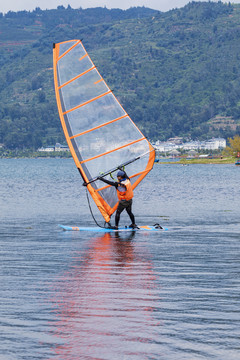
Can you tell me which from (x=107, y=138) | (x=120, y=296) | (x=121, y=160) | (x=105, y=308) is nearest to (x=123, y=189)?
(x=121, y=160)

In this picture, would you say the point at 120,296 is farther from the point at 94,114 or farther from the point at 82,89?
the point at 82,89

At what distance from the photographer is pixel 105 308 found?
14711mm

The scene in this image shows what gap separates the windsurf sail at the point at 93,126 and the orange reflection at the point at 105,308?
298 inches

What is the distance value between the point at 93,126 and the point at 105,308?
15.6m

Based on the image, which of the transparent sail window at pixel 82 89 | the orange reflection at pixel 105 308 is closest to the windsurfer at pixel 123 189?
the transparent sail window at pixel 82 89

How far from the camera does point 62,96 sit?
29.5 metres

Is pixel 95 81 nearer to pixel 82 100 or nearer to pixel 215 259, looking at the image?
pixel 82 100

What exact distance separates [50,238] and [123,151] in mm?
4569

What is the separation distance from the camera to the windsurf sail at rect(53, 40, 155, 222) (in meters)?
29.5

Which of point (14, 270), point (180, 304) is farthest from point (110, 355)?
point (14, 270)

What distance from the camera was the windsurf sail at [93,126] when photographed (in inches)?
1161

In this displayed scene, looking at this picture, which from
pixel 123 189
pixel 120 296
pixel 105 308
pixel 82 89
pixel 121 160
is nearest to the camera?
pixel 105 308

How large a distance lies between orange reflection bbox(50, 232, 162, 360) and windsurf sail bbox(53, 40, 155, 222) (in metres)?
7.58

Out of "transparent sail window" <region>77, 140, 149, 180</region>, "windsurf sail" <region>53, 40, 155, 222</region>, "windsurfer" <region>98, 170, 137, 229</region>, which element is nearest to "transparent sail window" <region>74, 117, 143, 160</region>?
"windsurf sail" <region>53, 40, 155, 222</region>
